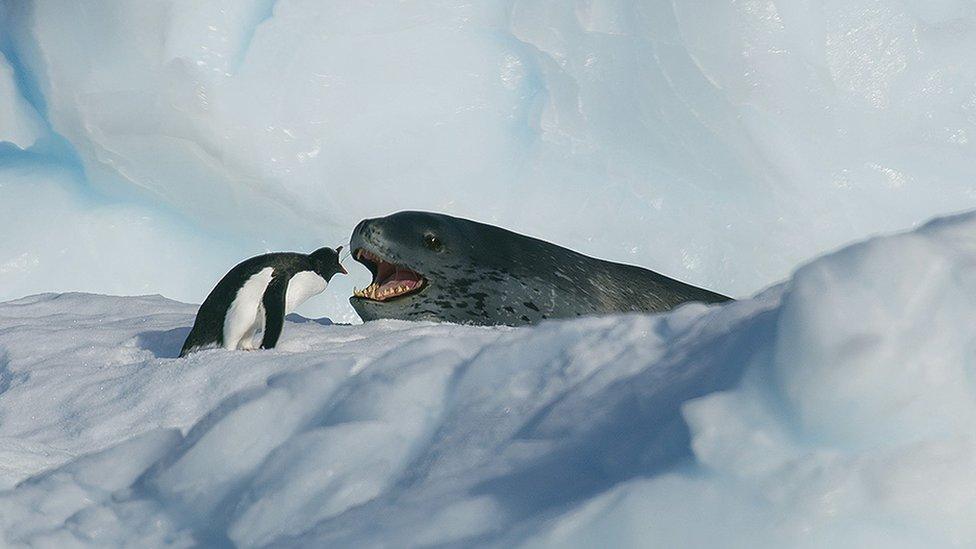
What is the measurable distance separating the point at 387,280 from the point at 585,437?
335 cm

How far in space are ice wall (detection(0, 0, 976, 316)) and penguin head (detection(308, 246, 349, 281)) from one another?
2.64 m

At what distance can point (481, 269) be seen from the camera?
5.09 metres

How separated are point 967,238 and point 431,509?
34.6 inches

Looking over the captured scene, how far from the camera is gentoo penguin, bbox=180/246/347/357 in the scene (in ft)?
13.3

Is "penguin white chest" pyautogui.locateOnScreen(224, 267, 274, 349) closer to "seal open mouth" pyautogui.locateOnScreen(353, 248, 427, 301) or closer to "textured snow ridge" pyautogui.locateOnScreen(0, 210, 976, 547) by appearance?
"seal open mouth" pyautogui.locateOnScreen(353, 248, 427, 301)

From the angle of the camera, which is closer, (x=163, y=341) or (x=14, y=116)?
(x=163, y=341)

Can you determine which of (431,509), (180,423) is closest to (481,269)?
(180,423)

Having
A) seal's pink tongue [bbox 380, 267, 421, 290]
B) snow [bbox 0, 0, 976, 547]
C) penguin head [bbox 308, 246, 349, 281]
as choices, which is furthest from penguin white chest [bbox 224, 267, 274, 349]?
seal's pink tongue [bbox 380, 267, 421, 290]

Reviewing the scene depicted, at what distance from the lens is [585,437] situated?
1817mm

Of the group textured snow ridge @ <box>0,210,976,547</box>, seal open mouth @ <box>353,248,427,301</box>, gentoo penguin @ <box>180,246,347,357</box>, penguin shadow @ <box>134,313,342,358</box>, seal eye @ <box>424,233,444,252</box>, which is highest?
textured snow ridge @ <box>0,210,976,547</box>

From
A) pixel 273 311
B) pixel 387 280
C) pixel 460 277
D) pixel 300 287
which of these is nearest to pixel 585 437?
pixel 273 311

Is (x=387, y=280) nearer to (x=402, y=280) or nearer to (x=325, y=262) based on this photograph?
(x=402, y=280)

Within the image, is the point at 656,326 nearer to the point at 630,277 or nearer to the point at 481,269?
the point at 481,269

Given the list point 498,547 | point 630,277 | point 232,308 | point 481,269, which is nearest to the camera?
point 498,547
